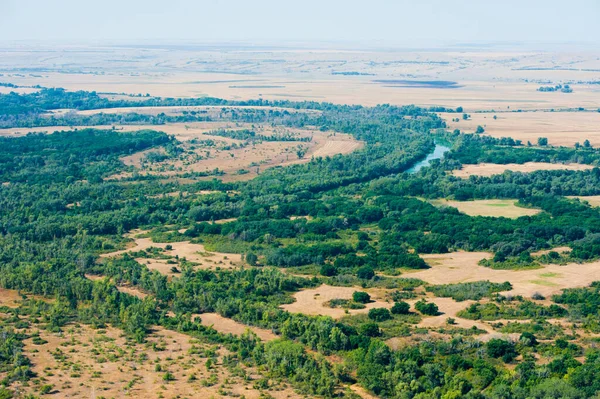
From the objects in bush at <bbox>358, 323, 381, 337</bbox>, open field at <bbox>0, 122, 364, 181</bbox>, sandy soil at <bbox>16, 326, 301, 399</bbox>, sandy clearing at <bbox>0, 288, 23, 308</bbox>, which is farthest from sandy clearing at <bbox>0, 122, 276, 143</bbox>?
bush at <bbox>358, 323, 381, 337</bbox>

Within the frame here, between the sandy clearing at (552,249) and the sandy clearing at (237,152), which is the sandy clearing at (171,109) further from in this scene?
the sandy clearing at (552,249)

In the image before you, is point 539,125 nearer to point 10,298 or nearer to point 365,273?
point 365,273

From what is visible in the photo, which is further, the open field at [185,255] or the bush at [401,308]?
the open field at [185,255]

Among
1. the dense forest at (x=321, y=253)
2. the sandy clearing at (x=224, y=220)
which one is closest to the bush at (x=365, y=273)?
the dense forest at (x=321, y=253)

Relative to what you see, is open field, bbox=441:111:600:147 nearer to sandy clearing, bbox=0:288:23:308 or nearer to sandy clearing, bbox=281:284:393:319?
sandy clearing, bbox=281:284:393:319

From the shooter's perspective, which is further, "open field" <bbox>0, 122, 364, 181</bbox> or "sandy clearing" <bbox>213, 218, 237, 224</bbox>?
"open field" <bbox>0, 122, 364, 181</bbox>

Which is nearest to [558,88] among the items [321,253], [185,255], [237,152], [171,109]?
[171,109]
